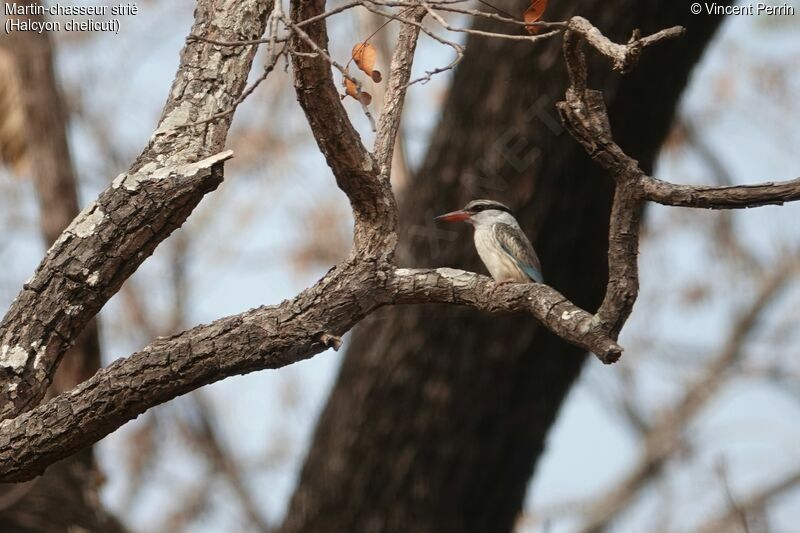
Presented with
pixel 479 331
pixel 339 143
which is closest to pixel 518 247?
pixel 479 331

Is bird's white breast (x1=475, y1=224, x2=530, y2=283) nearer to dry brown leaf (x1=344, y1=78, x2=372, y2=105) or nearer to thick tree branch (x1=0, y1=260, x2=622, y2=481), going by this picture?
thick tree branch (x1=0, y1=260, x2=622, y2=481)

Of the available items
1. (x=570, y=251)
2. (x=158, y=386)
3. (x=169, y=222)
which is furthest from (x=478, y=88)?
(x=158, y=386)

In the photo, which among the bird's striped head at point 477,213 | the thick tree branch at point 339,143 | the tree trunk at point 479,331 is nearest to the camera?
the thick tree branch at point 339,143

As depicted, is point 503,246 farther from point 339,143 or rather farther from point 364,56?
point 339,143

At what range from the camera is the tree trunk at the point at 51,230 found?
5148 mm

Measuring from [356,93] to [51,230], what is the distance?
3.82 m

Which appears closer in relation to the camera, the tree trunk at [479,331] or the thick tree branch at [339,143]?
the thick tree branch at [339,143]

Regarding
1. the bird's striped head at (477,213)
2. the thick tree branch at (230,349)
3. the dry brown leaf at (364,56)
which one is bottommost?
the thick tree branch at (230,349)

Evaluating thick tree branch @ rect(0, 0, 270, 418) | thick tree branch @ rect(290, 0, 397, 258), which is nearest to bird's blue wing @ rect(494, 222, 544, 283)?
thick tree branch @ rect(290, 0, 397, 258)

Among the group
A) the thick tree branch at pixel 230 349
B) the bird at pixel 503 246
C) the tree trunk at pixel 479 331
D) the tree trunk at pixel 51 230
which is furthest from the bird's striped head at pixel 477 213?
the thick tree branch at pixel 230 349

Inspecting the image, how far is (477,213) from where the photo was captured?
4.94 m

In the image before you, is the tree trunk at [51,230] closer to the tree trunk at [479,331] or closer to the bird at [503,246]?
the tree trunk at [479,331]

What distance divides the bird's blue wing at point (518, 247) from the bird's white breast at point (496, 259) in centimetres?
2

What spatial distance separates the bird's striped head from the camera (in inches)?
189
